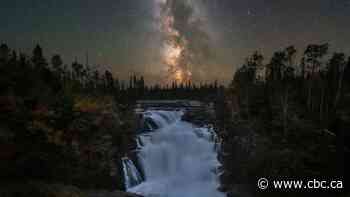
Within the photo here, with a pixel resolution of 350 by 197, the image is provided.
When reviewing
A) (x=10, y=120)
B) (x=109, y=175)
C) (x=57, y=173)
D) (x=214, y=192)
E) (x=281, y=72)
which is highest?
(x=281, y=72)

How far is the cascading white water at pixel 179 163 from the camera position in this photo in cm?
2144

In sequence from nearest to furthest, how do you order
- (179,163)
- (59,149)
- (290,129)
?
(59,149)
(290,129)
(179,163)

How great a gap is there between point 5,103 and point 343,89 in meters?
36.1

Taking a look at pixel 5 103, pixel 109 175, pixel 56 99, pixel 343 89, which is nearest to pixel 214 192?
pixel 109 175

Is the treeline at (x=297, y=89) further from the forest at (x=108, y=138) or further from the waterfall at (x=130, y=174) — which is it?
the waterfall at (x=130, y=174)

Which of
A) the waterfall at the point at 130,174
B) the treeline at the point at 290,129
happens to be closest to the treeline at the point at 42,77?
the waterfall at the point at 130,174

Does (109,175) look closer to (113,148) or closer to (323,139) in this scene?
(113,148)

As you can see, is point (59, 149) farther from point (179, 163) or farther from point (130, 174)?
point (179, 163)

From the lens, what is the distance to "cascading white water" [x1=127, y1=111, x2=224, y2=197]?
21.4m

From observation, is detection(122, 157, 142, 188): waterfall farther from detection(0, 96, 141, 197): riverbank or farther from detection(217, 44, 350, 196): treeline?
detection(217, 44, 350, 196): treeline

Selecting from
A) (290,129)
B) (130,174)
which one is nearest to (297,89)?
(290,129)

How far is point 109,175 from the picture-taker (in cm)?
1938

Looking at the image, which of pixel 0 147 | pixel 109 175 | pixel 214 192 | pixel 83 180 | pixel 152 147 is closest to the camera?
pixel 0 147

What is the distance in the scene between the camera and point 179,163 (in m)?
26.2
